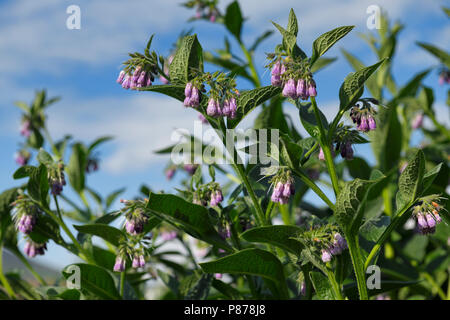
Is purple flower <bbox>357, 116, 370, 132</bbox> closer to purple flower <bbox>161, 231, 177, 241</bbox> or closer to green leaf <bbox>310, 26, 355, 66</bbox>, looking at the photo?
green leaf <bbox>310, 26, 355, 66</bbox>

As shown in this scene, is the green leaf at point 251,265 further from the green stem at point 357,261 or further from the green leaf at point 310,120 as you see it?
the green leaf at point 310,120

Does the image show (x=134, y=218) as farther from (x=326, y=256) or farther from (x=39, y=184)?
(x=326, y=256)

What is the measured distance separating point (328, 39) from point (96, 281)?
1.36m

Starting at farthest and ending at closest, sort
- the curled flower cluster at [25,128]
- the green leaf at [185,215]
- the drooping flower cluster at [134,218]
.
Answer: the curled flower cluster at [25,128], the drooping flower cluster at [134,218], the green leaf at [185,215]

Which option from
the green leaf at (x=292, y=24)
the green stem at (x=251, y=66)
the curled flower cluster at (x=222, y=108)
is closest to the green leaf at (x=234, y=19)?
the green stem at (x=251, y=66)

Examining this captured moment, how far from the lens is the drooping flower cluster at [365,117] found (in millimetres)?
1669

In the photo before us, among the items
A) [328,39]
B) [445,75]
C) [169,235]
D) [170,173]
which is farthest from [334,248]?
[445,75]

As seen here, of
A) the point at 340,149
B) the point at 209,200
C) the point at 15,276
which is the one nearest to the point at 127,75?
the point at 209,200

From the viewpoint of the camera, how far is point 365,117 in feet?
5.49

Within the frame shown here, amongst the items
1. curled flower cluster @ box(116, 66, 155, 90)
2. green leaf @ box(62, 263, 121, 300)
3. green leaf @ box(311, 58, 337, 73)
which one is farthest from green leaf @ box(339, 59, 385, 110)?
green leaf @ box(311, 58, 337, 73)

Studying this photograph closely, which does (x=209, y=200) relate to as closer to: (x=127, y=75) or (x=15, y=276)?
(x=127, y=75)

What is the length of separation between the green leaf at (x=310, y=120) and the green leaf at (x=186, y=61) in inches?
15.1

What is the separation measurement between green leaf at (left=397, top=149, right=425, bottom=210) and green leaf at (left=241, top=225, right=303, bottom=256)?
0.35 m
